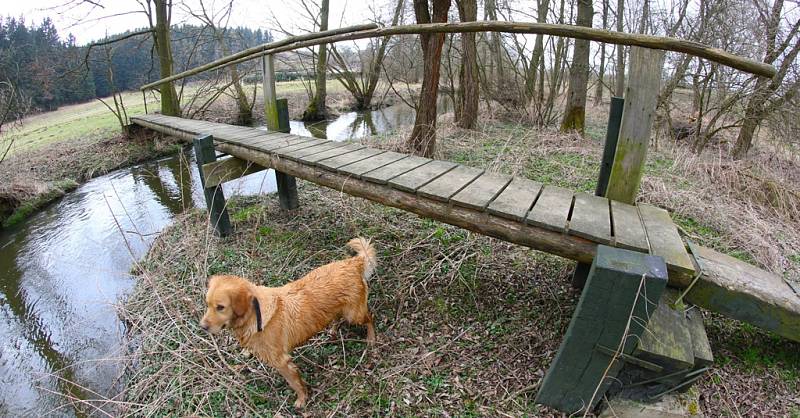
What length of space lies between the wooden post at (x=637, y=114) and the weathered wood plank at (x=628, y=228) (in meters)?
0.19

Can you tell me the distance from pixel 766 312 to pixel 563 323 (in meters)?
1.04

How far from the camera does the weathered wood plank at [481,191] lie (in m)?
2.33

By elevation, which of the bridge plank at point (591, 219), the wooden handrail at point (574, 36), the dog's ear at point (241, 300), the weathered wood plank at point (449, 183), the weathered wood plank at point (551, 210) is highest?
the wooden handrail at point (574, 36)

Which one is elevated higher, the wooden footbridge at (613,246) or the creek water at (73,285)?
the wooden footbridge at (613,246)

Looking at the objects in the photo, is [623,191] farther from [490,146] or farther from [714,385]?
[490,146]

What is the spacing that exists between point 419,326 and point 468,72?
6.35m

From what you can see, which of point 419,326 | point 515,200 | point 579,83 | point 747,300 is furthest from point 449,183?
point 579,83

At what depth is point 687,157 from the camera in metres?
5.69

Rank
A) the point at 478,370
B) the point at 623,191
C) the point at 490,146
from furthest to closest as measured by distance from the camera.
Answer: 1. the point at 490,146
2. the point at 623,191
3. the point at 478,370

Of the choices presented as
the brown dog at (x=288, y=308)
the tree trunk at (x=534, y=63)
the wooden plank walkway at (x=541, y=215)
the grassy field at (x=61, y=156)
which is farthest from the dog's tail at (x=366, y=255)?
the tree trunk at (x=534, y=63)

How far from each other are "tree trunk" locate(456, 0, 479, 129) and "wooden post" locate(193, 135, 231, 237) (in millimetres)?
5167

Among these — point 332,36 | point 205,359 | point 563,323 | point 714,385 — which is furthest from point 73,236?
point 714,385

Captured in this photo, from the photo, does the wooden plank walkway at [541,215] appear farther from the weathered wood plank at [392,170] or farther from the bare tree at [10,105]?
the bare tree at [10,105]

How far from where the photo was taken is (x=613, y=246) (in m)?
1.94
